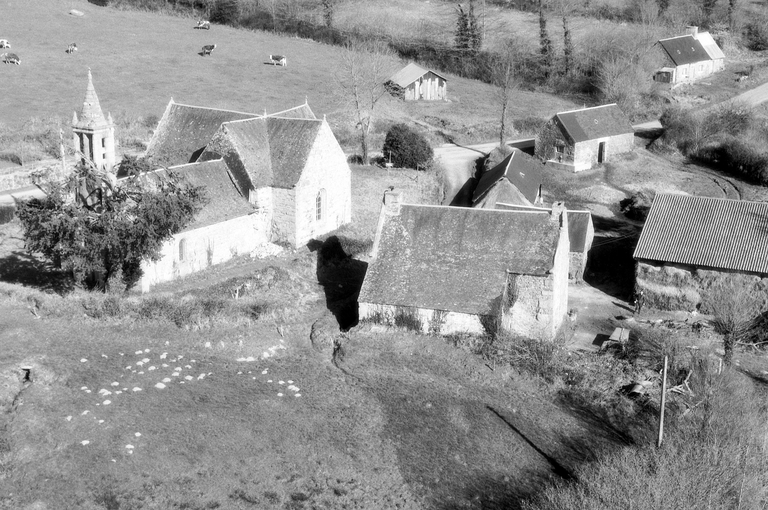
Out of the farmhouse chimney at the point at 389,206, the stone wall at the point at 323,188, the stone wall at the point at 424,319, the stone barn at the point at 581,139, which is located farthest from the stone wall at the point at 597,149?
the stone wall at the point at 424,319

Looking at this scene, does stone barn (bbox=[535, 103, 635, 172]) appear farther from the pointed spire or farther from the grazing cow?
the grazing cow

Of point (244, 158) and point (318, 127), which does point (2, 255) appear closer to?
point (244, 158)

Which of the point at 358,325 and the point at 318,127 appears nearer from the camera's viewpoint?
the point at 358,325

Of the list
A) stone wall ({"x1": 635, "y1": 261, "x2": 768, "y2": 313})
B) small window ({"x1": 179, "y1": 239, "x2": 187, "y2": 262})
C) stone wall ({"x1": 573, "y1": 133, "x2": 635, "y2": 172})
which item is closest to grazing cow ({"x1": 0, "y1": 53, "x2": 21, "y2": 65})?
small window ({"x1": 179, "y1": 239, "x2": 187, "y2": 262})

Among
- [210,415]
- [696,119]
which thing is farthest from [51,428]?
[696,119]

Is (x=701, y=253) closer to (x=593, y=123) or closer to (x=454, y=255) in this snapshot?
(x=454, y=255)

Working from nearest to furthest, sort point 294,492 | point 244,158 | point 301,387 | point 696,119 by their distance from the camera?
point 294,492 → point 301,387 → point 244,158 → point 696,119

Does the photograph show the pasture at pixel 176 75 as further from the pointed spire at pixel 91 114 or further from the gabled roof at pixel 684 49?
the pointed spire at pixel 91 114
